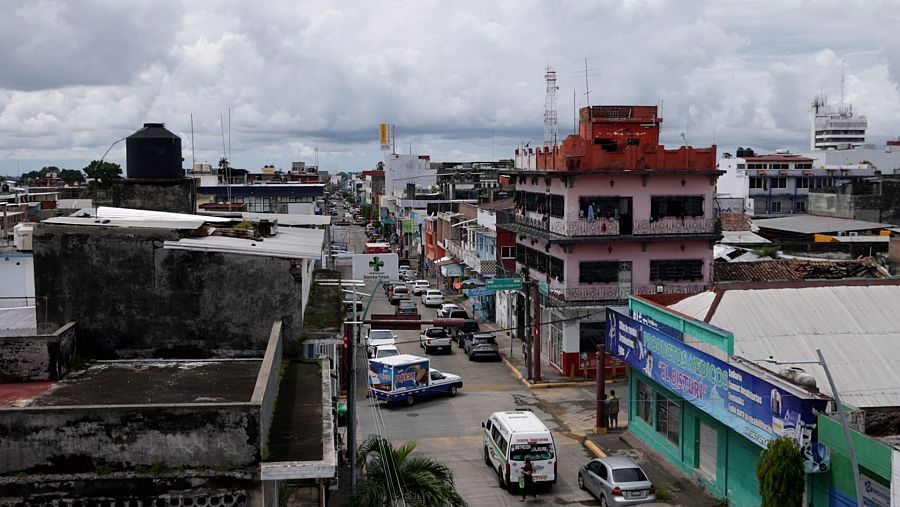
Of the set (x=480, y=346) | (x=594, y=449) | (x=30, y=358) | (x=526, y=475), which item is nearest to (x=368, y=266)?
(x=480, y=346)

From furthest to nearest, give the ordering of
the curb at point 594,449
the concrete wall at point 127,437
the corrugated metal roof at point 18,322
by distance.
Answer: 1. the curb at point 594,449
2. the corrugated metal roof at point 18,322
3. the concrete wall at point 127,437

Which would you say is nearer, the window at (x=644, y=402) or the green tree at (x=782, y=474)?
the green tree at (x=782, y=474)

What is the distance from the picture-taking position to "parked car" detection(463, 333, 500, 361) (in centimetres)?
4578

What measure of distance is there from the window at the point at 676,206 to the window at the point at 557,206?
398 cm

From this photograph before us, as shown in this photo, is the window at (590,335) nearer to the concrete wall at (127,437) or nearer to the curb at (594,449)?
the curb at (594,449)

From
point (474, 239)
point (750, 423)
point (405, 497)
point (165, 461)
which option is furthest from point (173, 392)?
point (474, 239)

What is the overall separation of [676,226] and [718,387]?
19248 mm

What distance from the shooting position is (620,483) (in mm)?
23797

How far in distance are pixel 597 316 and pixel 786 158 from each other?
201 feet

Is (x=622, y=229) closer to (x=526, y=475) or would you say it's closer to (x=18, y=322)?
(x=526, y=475)

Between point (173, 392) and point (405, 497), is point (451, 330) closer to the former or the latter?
point (405, 497)

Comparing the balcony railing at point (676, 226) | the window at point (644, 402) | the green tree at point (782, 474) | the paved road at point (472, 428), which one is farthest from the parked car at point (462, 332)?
the green tree at point (782, 474)

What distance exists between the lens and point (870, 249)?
160 ft

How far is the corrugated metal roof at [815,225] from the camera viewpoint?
55.2 metres
